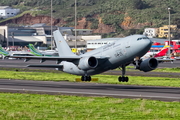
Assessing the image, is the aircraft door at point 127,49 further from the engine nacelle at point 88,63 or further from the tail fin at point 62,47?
the tail fin at point 62,47

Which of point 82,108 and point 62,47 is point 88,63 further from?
point 82,108

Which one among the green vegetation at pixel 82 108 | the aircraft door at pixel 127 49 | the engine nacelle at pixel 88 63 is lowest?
the green vegetation at pixel 82 108

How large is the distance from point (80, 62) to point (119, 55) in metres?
4.81

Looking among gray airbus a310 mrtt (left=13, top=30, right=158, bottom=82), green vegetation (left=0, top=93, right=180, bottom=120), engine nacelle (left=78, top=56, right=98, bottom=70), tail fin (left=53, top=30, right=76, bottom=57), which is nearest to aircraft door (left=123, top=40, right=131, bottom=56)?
gray airbus a310 mrtt (left=13, top=30, right=158, bottom=82)

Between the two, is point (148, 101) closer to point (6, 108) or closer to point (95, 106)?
point (95, 106)

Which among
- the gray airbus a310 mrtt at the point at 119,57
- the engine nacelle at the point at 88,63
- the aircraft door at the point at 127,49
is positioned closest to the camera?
the gray airbus a310 mrtt at the point at 119,57

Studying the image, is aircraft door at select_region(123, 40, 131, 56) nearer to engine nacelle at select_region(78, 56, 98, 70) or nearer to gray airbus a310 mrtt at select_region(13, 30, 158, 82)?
gray airbus a310 mrtt at select_region(13, 30, 158, 82)

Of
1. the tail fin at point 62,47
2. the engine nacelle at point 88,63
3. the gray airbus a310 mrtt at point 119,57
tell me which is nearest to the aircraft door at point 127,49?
the gray airbus a310 mrtt at point 119,57

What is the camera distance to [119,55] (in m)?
52.8

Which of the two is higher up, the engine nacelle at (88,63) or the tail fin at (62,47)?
the tail fin at (62,47)

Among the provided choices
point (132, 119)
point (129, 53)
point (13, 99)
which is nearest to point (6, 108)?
point (13, 99)

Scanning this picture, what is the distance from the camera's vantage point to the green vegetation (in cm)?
2912

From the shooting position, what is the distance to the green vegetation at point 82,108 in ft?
95.6

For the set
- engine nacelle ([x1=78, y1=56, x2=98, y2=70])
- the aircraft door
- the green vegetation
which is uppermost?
the aircraft door
